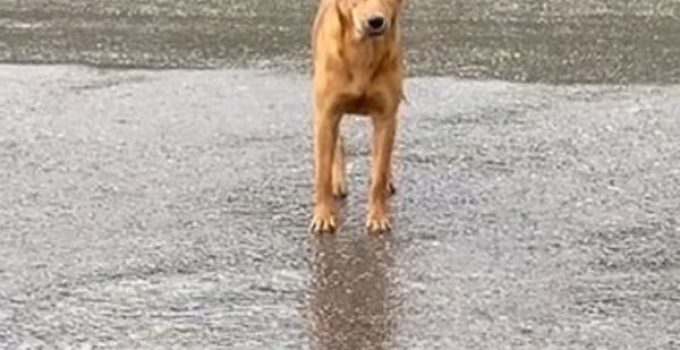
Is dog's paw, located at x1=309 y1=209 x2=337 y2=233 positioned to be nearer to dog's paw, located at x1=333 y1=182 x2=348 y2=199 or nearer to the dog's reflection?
the dog's reflection

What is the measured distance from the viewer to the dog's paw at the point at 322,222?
7023 millimetres

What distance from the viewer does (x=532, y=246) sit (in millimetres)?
6781

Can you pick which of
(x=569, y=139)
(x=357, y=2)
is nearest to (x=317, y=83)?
→ (x=357, y=2)

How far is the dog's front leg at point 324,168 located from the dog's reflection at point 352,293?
125 millimetres

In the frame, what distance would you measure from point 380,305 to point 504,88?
4.14m

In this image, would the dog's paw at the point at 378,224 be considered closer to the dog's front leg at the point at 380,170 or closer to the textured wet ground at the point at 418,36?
the dog's front leg at the point at 380,170

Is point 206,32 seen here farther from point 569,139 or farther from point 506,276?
point 506,276

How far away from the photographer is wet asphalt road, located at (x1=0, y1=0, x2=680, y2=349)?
231 inches

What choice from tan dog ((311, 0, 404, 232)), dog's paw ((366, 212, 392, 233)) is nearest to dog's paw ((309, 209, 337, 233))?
tan dog ((311, 0, 404, 232))

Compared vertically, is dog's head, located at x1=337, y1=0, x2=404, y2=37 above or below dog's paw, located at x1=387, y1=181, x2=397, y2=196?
above

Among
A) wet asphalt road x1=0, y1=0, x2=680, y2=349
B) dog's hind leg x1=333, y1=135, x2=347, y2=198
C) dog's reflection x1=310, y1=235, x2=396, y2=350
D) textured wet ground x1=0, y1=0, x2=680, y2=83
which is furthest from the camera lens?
textured wet ground x1=0, y1=0, x2=680, y2=83

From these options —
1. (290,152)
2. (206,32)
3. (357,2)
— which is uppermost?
(357,2)

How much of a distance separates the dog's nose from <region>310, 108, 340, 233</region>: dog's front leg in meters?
0.57

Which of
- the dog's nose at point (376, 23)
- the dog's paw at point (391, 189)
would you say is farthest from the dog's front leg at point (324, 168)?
the dog's nose at point (376, 23)
